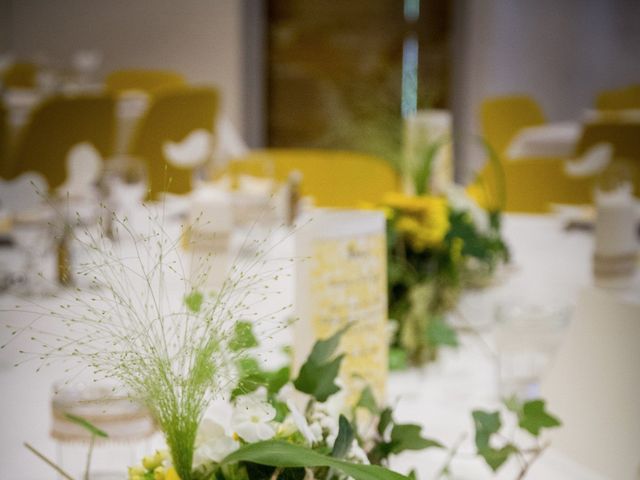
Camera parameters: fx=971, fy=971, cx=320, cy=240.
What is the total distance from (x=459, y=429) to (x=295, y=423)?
590mm

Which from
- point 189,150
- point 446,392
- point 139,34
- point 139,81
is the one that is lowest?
point 446,392

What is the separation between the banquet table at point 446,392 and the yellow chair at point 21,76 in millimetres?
5829

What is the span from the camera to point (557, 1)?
8500 millimetres

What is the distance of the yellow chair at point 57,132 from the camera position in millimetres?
4820

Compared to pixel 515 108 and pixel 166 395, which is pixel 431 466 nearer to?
pixel 166 395

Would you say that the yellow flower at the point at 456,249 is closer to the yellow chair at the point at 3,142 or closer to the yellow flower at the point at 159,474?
the yellow flower at the point at 159,474

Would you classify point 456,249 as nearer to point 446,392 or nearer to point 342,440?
point 446,392

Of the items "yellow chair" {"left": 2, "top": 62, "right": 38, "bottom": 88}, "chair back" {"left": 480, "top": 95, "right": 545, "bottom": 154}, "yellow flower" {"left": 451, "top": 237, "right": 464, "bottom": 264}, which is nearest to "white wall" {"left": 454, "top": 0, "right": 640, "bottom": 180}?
"chair back" {"left": 480, "top": 95, "right": 545, "bottom": 154}

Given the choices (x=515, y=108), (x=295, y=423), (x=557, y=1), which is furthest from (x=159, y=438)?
(x=557, y=1)

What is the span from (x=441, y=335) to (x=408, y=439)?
62 centimetres

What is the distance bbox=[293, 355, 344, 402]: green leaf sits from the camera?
77cm

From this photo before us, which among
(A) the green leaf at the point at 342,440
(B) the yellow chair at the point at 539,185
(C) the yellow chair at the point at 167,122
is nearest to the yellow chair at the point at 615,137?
(B) the yellow chair at the point at 539,185

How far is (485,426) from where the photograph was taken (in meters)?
0.94

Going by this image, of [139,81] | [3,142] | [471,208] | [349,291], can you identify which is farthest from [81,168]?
[139,81]
